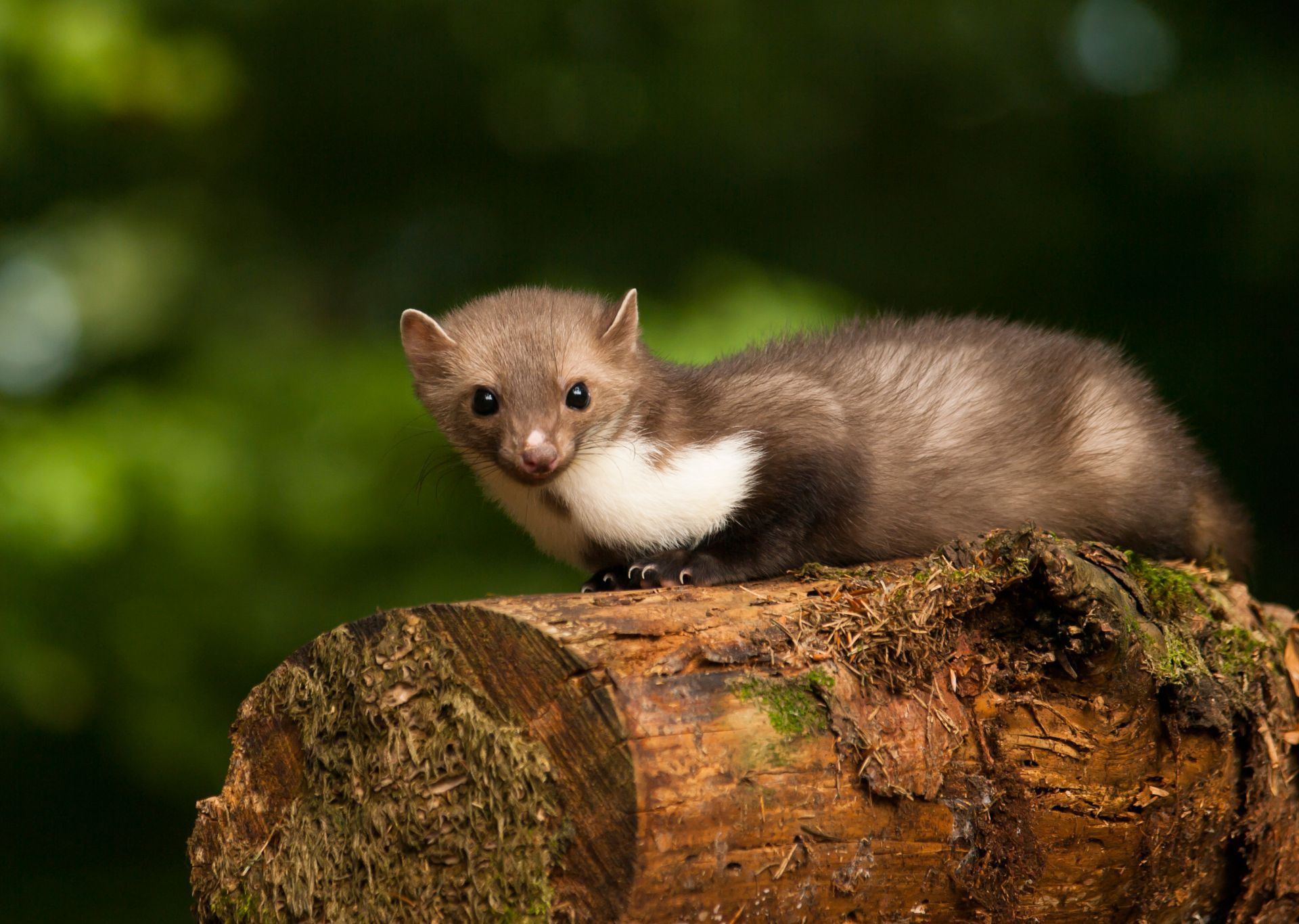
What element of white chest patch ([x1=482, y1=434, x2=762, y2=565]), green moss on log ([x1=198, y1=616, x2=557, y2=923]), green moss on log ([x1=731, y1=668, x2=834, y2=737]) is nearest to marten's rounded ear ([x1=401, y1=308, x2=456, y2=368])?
white chest patch ([x1=482, y1=434, x2=762, y2=565])

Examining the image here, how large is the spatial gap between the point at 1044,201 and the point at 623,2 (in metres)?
3.37

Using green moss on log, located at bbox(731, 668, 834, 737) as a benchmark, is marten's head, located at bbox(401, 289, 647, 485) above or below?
above

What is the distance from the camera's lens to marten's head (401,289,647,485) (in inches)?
167

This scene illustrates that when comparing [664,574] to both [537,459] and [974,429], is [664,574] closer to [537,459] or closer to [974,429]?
[537,459]

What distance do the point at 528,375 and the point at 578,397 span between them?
18 cm

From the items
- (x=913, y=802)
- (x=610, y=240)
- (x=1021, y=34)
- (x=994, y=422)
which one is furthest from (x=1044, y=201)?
(x=913, y=802)

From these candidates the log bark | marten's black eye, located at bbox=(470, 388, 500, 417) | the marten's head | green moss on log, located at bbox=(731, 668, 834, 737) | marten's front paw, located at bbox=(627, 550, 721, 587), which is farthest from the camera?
marten's black eye, located at bbox=(470, 388, 500, 417)

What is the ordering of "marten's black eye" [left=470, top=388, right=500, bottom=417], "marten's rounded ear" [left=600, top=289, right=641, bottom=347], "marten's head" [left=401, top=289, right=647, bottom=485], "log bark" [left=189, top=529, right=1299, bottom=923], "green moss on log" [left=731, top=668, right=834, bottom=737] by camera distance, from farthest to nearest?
"marten's rounded ear" [left=600, top=289, right=641, bottom=347] → "marten's black eye" [left=470, top=388, right=500, bottom=417] → "marten's head" [left=401, top=289, right=647, bottom=485] → "green moss on log" [left=731, top=668, right=834, bottom=737] → "log bark" [left=189, top=529, right=1299, bottom=923]

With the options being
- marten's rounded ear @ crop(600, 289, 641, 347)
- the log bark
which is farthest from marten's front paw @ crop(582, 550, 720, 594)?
marten's rounded ear @ crop(600, 289, 641, 347)

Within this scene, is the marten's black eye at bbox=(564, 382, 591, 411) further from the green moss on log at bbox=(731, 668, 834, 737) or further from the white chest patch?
the green moss on log at bbox=(731, 668, 834, 737)

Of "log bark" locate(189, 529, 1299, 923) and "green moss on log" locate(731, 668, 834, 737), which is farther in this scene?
"green moss on log" locate(731, 668, 834, 737)

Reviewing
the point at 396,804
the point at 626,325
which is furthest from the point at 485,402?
the point at 396,804

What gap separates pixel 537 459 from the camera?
4102 millimetres

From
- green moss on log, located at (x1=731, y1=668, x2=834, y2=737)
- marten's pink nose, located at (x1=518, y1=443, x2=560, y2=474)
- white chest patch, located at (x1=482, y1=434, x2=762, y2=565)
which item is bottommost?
green moss on log, located at (x1=731, y1=668, x2=834, y2=737)
